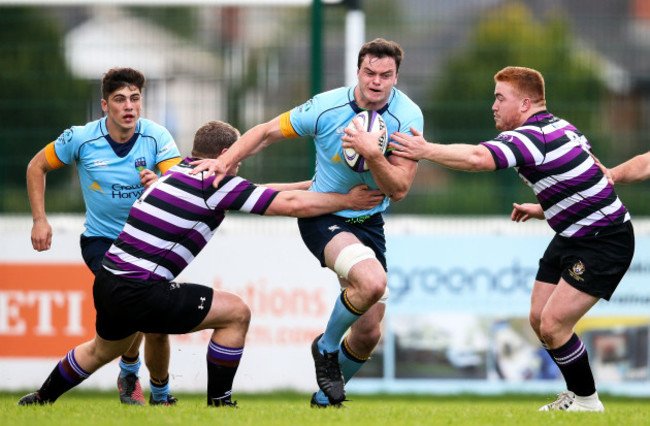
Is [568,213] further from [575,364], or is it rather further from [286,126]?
[286,126]

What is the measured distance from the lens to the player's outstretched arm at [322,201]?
6.72 m

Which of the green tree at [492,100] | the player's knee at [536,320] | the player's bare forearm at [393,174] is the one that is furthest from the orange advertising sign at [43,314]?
the player's knee at [536,320]

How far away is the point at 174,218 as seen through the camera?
21.2ft

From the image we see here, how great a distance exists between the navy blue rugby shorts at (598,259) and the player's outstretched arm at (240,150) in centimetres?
214

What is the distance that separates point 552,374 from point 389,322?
6.10 feet

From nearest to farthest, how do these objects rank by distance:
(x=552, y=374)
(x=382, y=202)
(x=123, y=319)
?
(x=123, y=319), (x=382, y=202), (x=552, y=374)

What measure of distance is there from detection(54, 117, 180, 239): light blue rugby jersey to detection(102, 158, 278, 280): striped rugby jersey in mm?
1194

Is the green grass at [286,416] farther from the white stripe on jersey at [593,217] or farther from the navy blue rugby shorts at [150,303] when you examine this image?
the white stripe on jersey at [593,217]

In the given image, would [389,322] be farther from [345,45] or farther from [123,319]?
[123,319]

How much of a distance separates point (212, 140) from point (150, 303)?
1143mm

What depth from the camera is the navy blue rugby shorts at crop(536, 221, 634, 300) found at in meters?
6.83

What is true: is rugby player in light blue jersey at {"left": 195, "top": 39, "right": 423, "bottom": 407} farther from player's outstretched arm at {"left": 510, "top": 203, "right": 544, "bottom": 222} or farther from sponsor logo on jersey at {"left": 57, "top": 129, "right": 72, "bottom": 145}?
sponsor logo on jersey at {"left": 57, "top": 129, "right": 72, "bottom": 145}

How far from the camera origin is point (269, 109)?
1165cm

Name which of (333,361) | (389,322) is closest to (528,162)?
(333,361)
